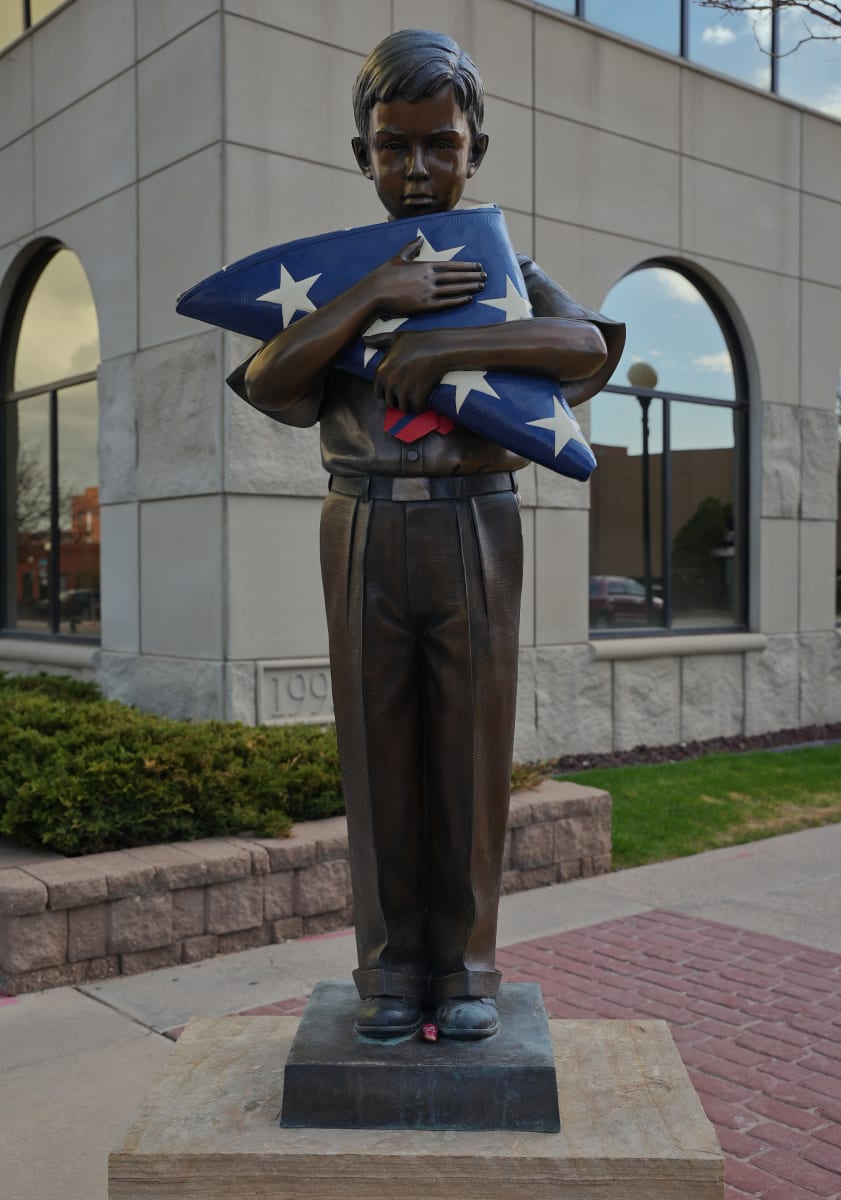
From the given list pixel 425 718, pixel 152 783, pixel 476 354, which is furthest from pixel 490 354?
pixel 152 783

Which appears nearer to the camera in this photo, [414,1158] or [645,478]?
[414,1158]

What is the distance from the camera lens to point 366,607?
295 cm

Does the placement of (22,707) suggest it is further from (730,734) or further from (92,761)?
(730,734)

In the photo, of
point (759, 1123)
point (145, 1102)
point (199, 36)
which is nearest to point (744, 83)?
point (199, 36)

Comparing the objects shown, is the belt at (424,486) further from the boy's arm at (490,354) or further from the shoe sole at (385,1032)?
the shoe sole at (385,1032)

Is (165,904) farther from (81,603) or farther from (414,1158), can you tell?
(81,603)

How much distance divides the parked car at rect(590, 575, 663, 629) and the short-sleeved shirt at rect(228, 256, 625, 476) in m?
7.25

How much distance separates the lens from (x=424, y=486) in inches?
115

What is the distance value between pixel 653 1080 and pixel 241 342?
5.88 metres

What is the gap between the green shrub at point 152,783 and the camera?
5520mm

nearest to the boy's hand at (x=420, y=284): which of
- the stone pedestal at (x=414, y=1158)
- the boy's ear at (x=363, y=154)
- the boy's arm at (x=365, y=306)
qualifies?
the boy's arm at (x=365, y=306)

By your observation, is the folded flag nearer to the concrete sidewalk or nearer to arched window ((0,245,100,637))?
the concrete sidewalk

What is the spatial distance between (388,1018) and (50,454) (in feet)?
28.5

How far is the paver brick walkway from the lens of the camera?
3574mm
